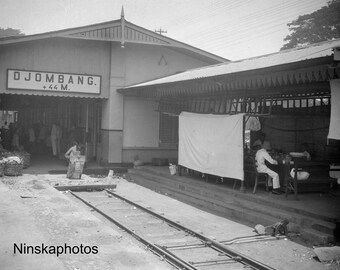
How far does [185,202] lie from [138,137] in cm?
665

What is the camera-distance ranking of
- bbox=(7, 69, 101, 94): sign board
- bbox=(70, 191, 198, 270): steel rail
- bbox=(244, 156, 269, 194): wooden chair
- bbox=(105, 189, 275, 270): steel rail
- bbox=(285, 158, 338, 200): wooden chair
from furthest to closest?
bbox=(7, 69, 101, 94): sign board < bbox=(244, 156, 269, 194): wooden chair < bbox=(285, 158, 338, 200): wooden chair < bbox=(105, 189, 275, 270): steel rail < bbox=(70, 191, 198, 270): steel rail

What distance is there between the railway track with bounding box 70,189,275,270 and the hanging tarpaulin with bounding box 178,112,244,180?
2.54 meters

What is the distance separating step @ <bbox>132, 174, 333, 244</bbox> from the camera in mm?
7973

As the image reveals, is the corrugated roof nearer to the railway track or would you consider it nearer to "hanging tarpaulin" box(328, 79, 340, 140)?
"hanging tarpaulin" box(328, 79, 340, 140)

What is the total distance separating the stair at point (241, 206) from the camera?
320 inches

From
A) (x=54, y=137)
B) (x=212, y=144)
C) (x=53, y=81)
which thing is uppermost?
(x=53, y=81)

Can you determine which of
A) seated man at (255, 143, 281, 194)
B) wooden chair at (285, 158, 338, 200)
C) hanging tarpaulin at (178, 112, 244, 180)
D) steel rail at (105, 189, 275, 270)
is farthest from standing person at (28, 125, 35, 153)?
wooden chair at (285, 158, 338, 200)

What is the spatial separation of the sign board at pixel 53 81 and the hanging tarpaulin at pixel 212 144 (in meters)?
5.53

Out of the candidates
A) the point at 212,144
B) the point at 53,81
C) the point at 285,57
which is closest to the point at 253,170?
the point at 212,144

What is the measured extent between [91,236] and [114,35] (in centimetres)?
1119

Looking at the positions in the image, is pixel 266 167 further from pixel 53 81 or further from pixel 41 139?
pixel 41 139

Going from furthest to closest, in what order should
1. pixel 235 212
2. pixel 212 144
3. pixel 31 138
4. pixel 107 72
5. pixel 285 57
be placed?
pixel 31 138
pixel 107 72
pixel 212 144
pixel 285 57
pixel 235 212

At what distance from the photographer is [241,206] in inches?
407

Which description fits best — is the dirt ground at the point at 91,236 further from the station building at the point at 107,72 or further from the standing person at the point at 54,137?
the standing person at the point at 54,137
